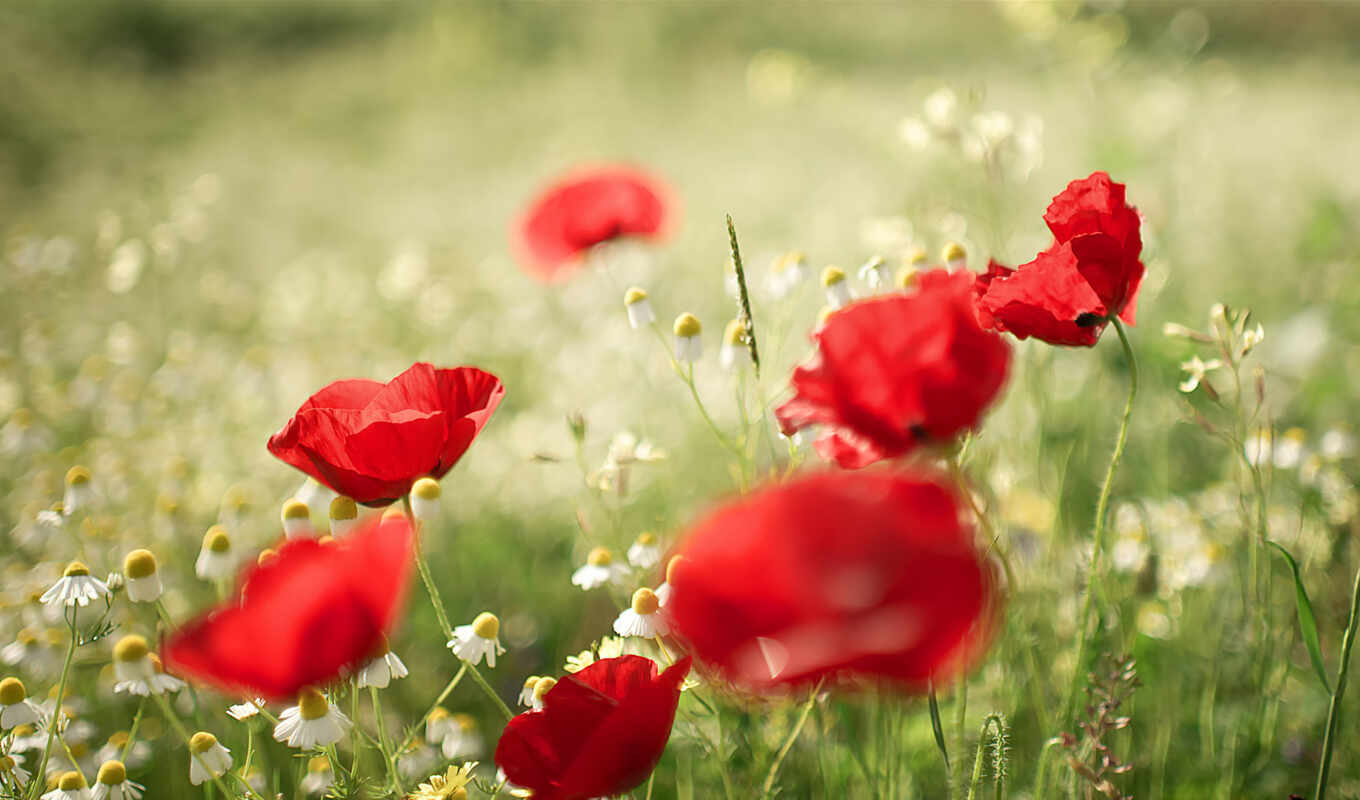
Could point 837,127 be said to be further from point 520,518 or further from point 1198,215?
point 520,518

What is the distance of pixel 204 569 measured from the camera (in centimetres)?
88

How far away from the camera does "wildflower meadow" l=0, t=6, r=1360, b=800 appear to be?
549 mm

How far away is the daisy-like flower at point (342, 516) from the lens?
0.85 m

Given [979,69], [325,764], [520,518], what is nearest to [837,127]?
[979,69]

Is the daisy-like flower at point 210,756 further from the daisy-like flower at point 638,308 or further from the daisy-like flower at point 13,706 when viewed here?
the daisy-like flower at point 638,308

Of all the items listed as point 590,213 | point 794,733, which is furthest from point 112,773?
point 590,213

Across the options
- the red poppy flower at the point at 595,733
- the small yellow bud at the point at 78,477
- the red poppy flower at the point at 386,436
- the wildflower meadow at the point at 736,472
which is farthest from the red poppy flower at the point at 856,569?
the small yellow bud at the point at 78,477

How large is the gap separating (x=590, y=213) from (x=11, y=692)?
1.03 metres

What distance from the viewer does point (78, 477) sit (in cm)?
121

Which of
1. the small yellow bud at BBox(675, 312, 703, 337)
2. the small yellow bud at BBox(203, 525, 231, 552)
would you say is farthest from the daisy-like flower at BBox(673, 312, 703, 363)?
the small yellow bud at BBox(203, 525, 231, 552)

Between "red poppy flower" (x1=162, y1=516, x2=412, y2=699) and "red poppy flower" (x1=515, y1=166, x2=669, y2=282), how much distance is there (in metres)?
1.06

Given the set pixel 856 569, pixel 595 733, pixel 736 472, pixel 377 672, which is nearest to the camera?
pixel 856 569

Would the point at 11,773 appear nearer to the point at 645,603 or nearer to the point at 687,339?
the point at 645,603

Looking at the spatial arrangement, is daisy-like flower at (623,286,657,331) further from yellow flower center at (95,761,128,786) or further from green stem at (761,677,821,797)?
yellow flower center at (95,761,128,786)
